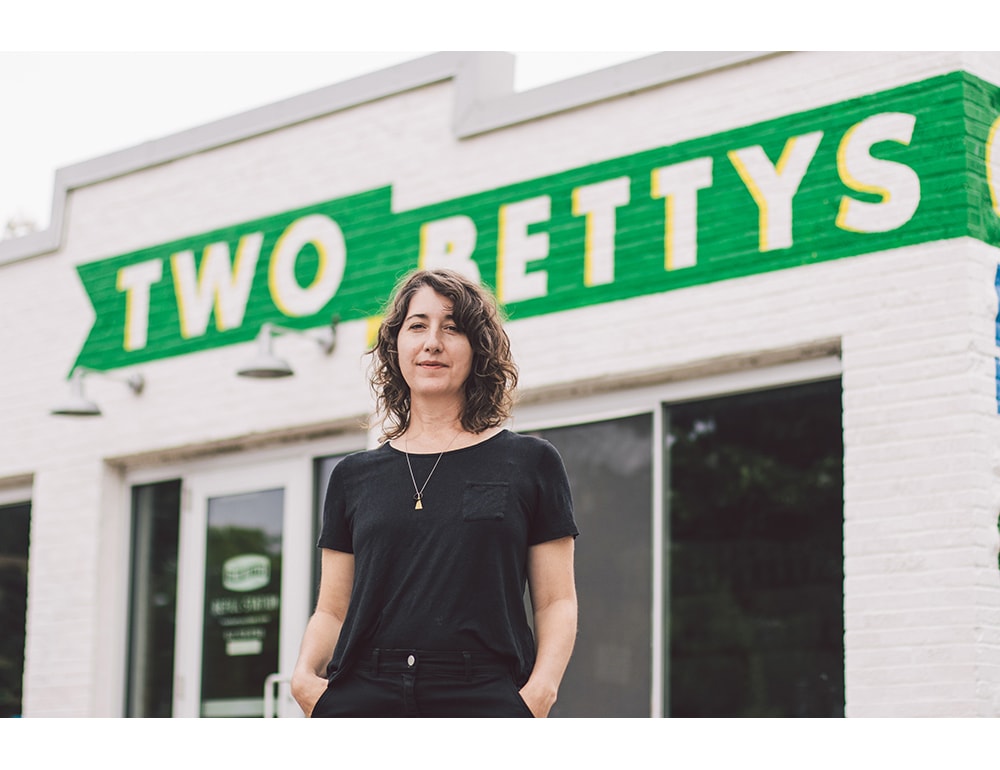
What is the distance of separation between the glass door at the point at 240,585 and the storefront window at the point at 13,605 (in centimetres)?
148

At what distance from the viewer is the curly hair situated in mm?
3467

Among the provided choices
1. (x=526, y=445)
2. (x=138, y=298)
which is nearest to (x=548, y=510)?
(x=526, y=445)

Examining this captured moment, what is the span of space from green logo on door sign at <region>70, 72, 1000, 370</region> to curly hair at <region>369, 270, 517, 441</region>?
147 inches

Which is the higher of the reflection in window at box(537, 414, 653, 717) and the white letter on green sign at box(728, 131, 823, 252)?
the white letter on green sign at box(728, 131, 823, 252)

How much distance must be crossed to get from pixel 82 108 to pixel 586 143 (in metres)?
4.28

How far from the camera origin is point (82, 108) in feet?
36.2

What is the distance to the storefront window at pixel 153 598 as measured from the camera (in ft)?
32.8

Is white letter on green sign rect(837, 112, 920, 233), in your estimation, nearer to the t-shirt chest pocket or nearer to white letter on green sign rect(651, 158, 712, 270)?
white letter on green sign rect(651, 158, 712, 270)

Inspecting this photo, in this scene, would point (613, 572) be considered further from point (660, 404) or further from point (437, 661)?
point (437, 661)

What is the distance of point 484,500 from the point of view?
3291mm

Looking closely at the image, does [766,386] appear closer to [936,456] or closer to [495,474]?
[936,456]

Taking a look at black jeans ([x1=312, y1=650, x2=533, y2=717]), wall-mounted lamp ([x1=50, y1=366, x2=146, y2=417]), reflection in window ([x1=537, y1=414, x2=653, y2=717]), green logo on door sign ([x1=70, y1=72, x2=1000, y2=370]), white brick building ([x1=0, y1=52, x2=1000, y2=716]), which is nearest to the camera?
black jeans ([x1=312, y1=650, x2=533, y2=717])

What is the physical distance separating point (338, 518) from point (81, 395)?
21.7 ft

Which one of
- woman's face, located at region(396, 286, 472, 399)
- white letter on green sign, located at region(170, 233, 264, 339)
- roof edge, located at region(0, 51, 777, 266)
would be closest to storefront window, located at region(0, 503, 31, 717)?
roof edge, located at region(0, 51, 777, 266)
